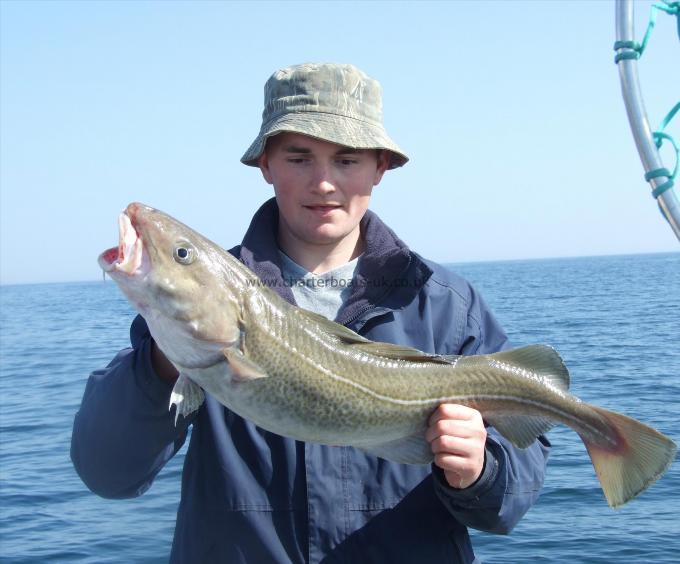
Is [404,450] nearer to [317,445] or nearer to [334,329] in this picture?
[317,445]

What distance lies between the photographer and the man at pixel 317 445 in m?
3.05

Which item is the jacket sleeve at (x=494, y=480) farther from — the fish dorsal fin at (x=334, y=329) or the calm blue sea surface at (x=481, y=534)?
the calm blue sea surface at (x=481, y=534)

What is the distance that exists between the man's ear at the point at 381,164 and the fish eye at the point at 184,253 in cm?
126

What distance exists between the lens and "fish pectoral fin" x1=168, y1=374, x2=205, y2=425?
2865 millimetres

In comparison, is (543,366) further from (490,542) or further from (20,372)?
(20,372)

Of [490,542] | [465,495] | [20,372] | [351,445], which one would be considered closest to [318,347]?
[351,445]

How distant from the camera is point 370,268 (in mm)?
3566

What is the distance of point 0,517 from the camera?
9.44 m

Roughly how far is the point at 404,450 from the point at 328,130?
4.81ft

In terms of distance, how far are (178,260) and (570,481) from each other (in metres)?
8.49

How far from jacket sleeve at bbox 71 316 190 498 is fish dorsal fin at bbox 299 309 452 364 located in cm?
67

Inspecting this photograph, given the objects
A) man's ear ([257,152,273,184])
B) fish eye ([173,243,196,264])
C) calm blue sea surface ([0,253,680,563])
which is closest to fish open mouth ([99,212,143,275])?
fish eye ([173,243,196,264])

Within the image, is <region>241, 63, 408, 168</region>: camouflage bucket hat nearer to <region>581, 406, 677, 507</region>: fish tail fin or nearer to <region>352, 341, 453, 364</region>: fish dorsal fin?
<region>352, 341, 453, 364</region>: fish dorsal fin

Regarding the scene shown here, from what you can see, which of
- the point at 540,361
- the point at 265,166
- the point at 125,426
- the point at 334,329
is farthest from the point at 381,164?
the point at 125,426
